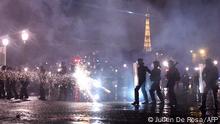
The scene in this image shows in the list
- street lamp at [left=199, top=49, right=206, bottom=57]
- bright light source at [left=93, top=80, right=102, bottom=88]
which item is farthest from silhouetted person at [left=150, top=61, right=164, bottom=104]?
street lamp at [left=199, top=49, right=206, bottom=57]

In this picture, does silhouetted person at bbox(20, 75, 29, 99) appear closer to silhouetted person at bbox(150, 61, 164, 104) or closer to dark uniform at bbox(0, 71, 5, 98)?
dark uniform at bbox(0, 71, 5, 98)

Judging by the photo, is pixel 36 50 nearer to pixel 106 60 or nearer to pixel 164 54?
pixel 106 60

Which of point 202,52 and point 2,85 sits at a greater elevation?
Answer: point 202,52

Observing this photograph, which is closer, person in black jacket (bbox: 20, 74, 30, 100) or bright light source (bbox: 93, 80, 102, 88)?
person in black jacket (bbox: 20, 74, 30, 100)

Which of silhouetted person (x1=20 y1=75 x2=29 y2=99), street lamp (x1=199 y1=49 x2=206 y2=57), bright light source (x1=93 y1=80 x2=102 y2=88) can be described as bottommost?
silhouetted person (x1=20 y1=75 x2=29 y2=99)

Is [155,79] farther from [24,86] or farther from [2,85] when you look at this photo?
[2,85]

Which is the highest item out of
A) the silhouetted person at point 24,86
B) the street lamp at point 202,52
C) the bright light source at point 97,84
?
the street lamp at point 202,52

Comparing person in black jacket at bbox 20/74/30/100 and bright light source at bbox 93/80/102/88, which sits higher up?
bright light source at bbox 93/80/102/88

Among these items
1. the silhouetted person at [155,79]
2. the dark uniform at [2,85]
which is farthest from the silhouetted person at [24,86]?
the silhouetted person at [155,79]

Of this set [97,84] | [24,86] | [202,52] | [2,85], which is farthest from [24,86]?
[202,52]

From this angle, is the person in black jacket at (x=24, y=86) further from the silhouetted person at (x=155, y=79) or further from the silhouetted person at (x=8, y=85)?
the silhouetted person at (x=155, y=79)

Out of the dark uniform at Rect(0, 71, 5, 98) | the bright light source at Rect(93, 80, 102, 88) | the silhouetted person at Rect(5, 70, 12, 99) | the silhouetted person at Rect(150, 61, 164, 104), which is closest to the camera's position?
the silhouetted person at Rect(150, 61, 164, 104)

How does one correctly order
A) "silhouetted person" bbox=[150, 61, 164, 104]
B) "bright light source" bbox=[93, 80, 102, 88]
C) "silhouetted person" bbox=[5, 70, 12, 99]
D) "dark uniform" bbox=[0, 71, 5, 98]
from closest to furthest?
"silhouetted person" bbox=[150, 61, 164, 104] < "silhouetted person" bbox=[5, 70, 12, 99] < "dark uniform" bbox=[0, 71, 5, 98] < "bright light source" bbox=[93, 80, 102, 88]

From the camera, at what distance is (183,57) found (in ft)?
183
